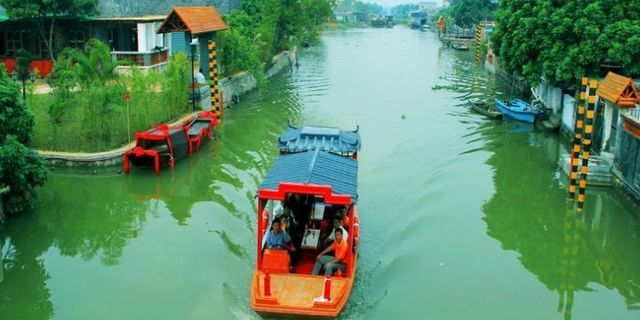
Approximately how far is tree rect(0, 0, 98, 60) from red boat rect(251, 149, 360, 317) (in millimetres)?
17103

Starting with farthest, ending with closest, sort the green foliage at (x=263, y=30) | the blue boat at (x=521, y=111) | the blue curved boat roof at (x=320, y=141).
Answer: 1. the green foliage at (x=263, y=30)
2. the blue boat at (x=521, y=111)
3. the blue curved boat roof at (x=320, y=141)

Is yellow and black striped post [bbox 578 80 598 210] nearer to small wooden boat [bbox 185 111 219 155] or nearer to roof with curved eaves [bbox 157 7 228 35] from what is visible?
small wooden boat [bbox 185 111 219 155]

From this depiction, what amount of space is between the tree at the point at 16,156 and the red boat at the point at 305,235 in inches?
214

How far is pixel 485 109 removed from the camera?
29.2 metres

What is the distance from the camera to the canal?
38.7ft

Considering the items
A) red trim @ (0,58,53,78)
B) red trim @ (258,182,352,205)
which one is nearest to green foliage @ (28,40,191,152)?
red trim @ (0,58,53,78)

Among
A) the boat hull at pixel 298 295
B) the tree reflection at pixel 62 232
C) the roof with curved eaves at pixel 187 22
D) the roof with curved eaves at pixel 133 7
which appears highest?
the roof with curved eaves at pixel 133 7

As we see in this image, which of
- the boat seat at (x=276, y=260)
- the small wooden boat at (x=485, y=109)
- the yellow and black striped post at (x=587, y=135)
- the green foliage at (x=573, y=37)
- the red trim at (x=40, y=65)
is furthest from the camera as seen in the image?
the red trim at (x=40, y=65)

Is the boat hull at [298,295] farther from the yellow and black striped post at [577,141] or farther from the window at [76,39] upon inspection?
the window at [76,39]

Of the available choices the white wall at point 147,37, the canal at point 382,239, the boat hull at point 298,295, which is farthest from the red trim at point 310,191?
the white wall at point 147,37

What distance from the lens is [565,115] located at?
979 inches

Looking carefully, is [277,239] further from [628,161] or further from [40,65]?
[40,65]

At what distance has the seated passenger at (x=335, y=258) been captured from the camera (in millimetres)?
11117

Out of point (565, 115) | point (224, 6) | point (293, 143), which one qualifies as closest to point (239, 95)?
point (224, 6)
